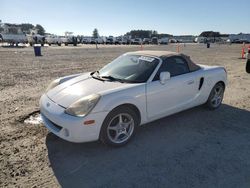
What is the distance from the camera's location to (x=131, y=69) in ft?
15.3

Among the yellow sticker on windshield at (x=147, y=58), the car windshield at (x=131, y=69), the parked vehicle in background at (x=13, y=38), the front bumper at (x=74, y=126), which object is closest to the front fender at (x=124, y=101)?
the front bumper at (x=74, y=126)

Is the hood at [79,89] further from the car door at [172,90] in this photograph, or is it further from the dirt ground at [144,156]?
the dirt ground at [144,156]

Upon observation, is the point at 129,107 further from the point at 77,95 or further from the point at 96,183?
the point at 96,183

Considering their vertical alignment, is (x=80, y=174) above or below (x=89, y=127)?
below

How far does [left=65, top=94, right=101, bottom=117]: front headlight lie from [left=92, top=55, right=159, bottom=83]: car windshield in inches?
34.3

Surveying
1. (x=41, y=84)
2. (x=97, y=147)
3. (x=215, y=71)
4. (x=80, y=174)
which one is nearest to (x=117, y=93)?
(x=97, y=147)

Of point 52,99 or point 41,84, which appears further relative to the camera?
point 41,84

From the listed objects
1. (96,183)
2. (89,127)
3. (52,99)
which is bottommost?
(96,183)

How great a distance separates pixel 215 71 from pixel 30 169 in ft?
14.5

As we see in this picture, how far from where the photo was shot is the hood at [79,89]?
3.91 meters

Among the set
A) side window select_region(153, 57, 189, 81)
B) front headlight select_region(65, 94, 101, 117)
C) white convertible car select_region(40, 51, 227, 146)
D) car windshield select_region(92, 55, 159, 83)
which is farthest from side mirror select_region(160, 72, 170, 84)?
front headlight select_region(65, 94, 101, 117)

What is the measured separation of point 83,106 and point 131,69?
1421 mm

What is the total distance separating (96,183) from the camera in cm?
309

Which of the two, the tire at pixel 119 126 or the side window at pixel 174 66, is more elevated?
the side window at pixel 174 66
